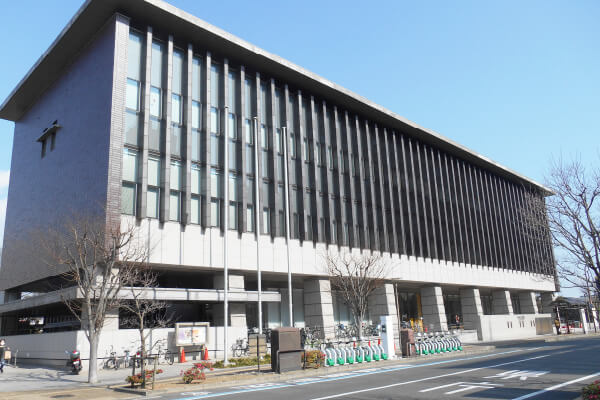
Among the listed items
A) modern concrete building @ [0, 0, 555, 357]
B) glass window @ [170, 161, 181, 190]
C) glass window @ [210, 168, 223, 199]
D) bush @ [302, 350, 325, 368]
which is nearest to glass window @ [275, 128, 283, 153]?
modern concrete building @ [0, 0, 555, 357]

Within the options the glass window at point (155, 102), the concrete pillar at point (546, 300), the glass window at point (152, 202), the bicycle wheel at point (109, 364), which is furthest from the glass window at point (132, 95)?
the concrete pillar at point (546, 300)

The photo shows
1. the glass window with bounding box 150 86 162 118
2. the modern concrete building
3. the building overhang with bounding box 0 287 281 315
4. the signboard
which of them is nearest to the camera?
the building overhang with bounding box 0 287 281 315

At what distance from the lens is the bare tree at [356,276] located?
3728 centimetres

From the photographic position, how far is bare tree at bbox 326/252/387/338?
37.3 metres

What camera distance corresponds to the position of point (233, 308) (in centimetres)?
3384

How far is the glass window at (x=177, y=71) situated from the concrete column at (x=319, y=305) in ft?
64.2

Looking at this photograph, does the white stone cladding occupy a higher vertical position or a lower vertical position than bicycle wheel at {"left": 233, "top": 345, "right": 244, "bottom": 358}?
higher

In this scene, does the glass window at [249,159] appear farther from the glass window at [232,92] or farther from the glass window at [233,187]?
the glass window at [232,92]

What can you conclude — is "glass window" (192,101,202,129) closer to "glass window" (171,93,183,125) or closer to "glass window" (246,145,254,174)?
"glass window" (171,93,183,125)

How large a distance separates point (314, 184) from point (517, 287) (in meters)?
41.6

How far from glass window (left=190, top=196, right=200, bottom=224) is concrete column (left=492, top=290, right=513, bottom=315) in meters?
49.4

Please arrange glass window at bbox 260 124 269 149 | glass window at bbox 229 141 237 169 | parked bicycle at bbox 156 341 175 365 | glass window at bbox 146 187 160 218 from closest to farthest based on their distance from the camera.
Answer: parked bicycle at bbox 156 341 175 365 < glass window at bbox 146 187 160 218 < glass window at bbox 229 141 237 169 < glass window at bbox 260 124 269 149

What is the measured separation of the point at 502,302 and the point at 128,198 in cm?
5509

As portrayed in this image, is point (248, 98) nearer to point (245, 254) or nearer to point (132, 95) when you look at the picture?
point (132, 95)
